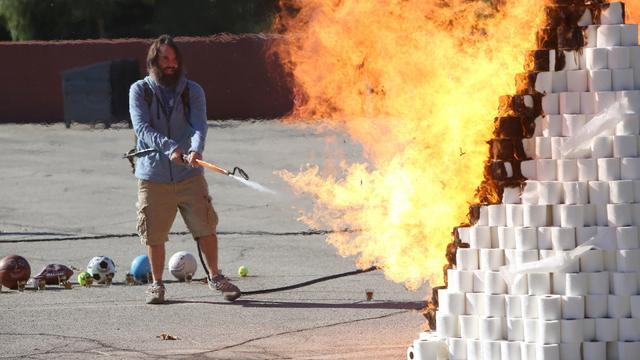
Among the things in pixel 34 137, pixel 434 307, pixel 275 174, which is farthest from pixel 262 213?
pixel 34 137

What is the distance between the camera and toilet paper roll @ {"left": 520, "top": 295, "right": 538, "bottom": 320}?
23.5 ft

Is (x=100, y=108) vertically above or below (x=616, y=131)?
above

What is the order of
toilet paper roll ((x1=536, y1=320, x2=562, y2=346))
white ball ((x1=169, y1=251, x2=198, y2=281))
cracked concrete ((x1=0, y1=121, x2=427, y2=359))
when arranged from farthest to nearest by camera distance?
white ball ((x1=169, y1=251, x2=198, y2=281)), cracked concrete ((x1=0, y1=121, x2=427, y2=359)), toilet paper roll ((x1=536, y1=320, x2=562, y2=346))

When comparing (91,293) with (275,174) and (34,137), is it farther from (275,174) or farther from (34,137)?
(34,137)

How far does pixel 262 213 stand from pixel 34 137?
14749 millimetres

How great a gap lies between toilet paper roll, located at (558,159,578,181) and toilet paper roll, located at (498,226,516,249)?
37 cm

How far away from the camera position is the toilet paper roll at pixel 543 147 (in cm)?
732

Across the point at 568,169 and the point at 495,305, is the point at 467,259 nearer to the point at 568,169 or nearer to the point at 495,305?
the point at 495,305

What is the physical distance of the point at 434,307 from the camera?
7.90 meters

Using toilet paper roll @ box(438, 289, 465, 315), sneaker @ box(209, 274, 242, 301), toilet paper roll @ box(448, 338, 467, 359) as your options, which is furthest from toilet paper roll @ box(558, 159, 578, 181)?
sneaker @ box(209, 274, 242, 301)

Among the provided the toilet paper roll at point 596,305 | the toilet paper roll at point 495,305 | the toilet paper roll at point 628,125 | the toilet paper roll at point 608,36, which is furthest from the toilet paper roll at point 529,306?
the toilet paper roll at point 608,36

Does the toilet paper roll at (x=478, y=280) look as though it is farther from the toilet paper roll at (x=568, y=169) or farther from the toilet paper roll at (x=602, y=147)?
the toilet paper roll at (x=602, y=147)

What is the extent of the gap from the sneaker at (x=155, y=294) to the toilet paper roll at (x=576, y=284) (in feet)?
14.0

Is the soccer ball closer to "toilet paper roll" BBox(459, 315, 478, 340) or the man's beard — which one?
the man's beard
